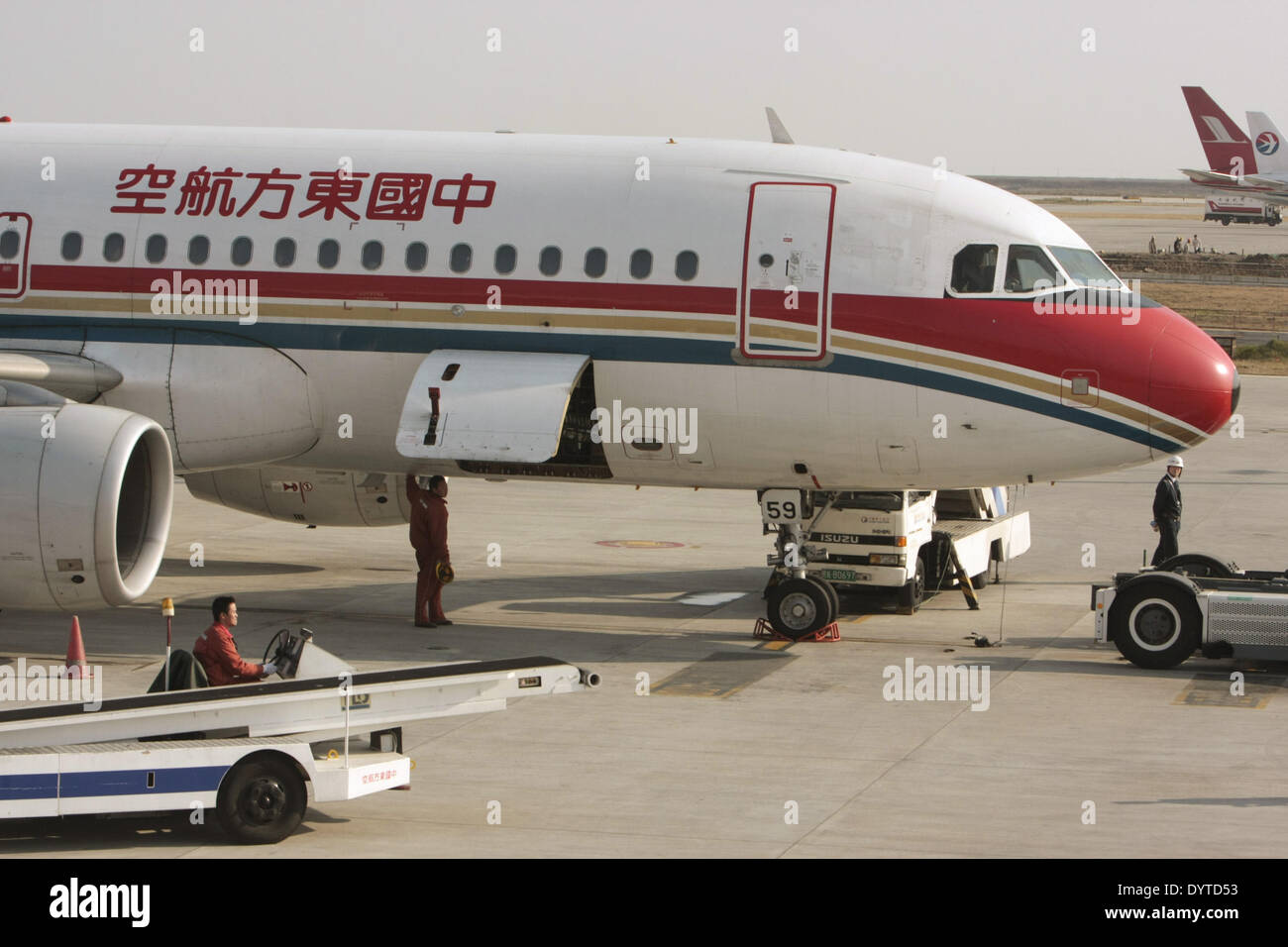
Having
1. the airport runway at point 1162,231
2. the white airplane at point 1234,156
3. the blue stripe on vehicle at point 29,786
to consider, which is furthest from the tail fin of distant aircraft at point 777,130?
the white airplane at point 1234,156

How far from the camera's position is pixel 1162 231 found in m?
126

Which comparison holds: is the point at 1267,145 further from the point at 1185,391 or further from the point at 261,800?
the point at 261,800

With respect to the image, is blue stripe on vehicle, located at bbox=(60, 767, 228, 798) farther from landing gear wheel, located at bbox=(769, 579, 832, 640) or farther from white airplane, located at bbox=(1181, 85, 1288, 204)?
white airplane, located at bbox=(1181, 85, 1288, 204)

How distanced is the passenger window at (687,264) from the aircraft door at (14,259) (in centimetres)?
726

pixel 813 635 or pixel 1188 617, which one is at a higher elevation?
pixel 1188 617

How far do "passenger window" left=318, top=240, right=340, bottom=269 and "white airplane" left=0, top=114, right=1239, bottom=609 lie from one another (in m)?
0.02

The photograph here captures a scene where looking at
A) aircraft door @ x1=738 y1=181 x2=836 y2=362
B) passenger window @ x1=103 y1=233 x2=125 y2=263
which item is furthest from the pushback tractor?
passenger window @ x1=103 y1=233 x2=125 y2=263

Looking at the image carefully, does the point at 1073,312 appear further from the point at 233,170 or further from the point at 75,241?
the point at 75,241

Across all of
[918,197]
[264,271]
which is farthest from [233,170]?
[918,197]

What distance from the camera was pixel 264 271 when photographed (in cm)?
1912

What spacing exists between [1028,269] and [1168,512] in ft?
18.4

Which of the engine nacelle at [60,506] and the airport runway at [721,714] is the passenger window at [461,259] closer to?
the engine nacelle at [60,506]

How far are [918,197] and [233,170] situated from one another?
7.52m

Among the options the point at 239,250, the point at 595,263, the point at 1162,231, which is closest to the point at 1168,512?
the point at 595,263
